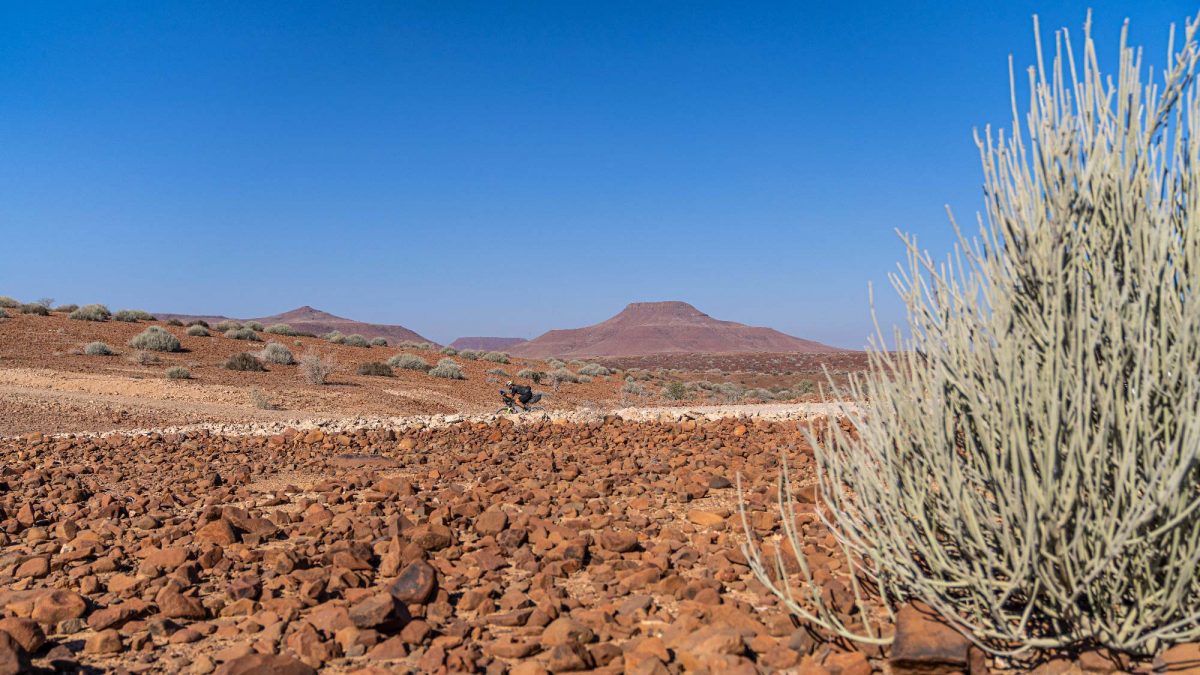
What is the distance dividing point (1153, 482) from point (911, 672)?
988 millimetres

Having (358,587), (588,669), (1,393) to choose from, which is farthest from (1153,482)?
(1,393)

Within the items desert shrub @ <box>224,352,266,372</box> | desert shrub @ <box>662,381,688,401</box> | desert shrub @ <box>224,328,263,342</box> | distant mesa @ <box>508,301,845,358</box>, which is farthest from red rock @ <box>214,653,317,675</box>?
distant mesa @ <box>508,301,845,358</box>

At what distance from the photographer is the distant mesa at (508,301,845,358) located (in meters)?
120

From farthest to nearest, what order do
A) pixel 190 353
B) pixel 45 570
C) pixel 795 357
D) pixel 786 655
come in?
pixel 795 357, pixel 190 353, pixel 45 570, pixel 786 655

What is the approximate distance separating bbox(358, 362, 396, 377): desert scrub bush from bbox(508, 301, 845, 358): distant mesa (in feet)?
289

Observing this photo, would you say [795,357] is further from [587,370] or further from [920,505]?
[920,505]

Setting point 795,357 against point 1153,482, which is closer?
point 1153,482

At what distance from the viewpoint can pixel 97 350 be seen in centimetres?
2238

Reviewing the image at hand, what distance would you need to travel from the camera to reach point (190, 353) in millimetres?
24312

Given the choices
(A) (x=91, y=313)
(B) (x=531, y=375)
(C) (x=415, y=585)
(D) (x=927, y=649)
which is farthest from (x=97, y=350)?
(D) (x=927, y=649)

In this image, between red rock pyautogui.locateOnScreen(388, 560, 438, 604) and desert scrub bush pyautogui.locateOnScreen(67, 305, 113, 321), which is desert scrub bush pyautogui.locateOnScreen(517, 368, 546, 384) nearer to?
desert scrub bush pyautogui.locateOnScreen(67, 305, 113, 321)

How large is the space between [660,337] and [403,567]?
121 m

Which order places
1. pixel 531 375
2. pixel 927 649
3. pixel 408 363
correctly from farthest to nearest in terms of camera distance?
pixel 531 375
pixel 408 363
pixel 927 649

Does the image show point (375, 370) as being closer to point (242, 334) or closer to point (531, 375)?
point (531, 375)
